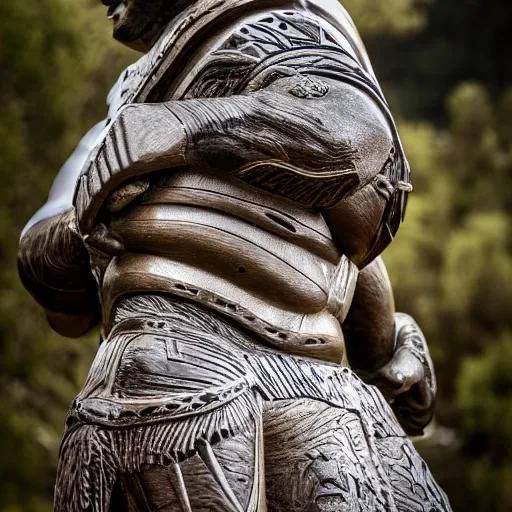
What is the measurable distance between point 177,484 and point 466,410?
3.82m

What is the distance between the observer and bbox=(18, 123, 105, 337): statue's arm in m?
1.45

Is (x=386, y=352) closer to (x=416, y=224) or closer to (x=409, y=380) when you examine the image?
(x=409, y=380)

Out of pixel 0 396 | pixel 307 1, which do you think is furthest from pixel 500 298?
pixel 307 1

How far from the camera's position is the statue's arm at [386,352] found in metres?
1.54

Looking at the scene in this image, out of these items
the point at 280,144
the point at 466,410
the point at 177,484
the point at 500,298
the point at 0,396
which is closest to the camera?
the point at 177,484

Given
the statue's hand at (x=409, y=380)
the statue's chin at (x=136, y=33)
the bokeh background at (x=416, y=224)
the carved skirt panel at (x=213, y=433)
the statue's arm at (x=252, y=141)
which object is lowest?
the bokeh background at (x=416, y=224)

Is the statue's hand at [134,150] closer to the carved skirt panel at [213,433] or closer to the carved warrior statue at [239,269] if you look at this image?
the carved warrior statue at [239,269]

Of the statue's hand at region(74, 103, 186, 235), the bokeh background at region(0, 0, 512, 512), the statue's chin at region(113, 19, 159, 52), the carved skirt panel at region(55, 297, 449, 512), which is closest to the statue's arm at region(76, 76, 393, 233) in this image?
the statue's hand at region(74, 103, 186, 235)

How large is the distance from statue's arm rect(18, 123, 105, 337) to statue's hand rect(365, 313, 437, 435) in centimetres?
43

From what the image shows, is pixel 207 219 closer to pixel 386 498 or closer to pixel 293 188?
pixel 293 188

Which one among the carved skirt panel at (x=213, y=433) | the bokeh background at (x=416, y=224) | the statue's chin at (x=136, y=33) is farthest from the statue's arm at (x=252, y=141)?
the bokeh background at (x=416, y=224)

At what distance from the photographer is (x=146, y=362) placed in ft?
3.77

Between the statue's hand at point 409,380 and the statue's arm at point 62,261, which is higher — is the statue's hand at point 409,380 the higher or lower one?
the lower one

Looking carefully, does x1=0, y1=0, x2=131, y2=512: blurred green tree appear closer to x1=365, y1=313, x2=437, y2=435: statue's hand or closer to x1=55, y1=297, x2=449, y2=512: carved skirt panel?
x1=365, y1=313, x2=437, y2=435: statue's hand
